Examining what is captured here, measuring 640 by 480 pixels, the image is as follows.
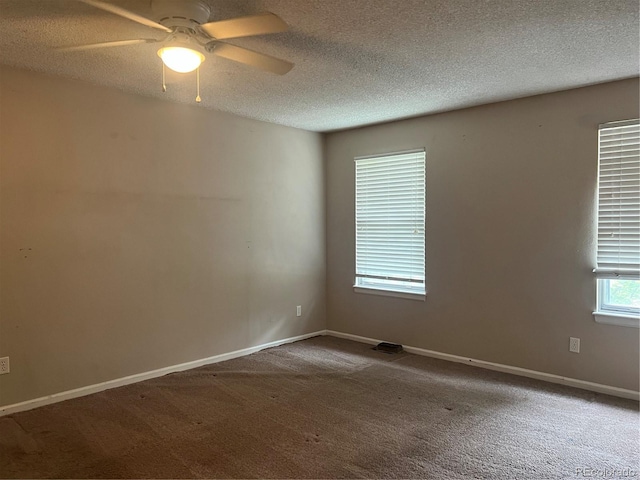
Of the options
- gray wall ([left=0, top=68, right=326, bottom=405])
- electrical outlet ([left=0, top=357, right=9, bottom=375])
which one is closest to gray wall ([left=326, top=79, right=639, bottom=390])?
gray wall ([left=0, top=68, right=326, bottom=405])

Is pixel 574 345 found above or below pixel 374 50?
below

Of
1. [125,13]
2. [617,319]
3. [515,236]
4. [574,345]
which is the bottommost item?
[574,345]

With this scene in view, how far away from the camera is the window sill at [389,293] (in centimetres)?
457

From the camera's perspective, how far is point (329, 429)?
289 centimetres

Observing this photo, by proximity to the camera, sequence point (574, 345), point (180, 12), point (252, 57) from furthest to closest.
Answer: point (574, 345), point (252, 57), point (180, 12)

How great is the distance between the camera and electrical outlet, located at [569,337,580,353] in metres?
3.60

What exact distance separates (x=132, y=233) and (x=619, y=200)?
12.8 feet

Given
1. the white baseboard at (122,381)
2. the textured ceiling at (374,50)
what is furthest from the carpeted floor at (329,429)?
the textured ceiling at (374,50)

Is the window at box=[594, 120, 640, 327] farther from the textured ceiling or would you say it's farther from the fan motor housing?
the fan motor housing

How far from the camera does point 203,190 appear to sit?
4.20m

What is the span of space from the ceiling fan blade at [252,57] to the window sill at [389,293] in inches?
112

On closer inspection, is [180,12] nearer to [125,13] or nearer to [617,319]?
[125,13]

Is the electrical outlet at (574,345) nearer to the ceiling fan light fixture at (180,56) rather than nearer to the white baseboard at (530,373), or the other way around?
the white baseboard at (530,373)

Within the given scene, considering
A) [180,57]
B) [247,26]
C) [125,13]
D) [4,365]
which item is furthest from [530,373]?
[4,365]
